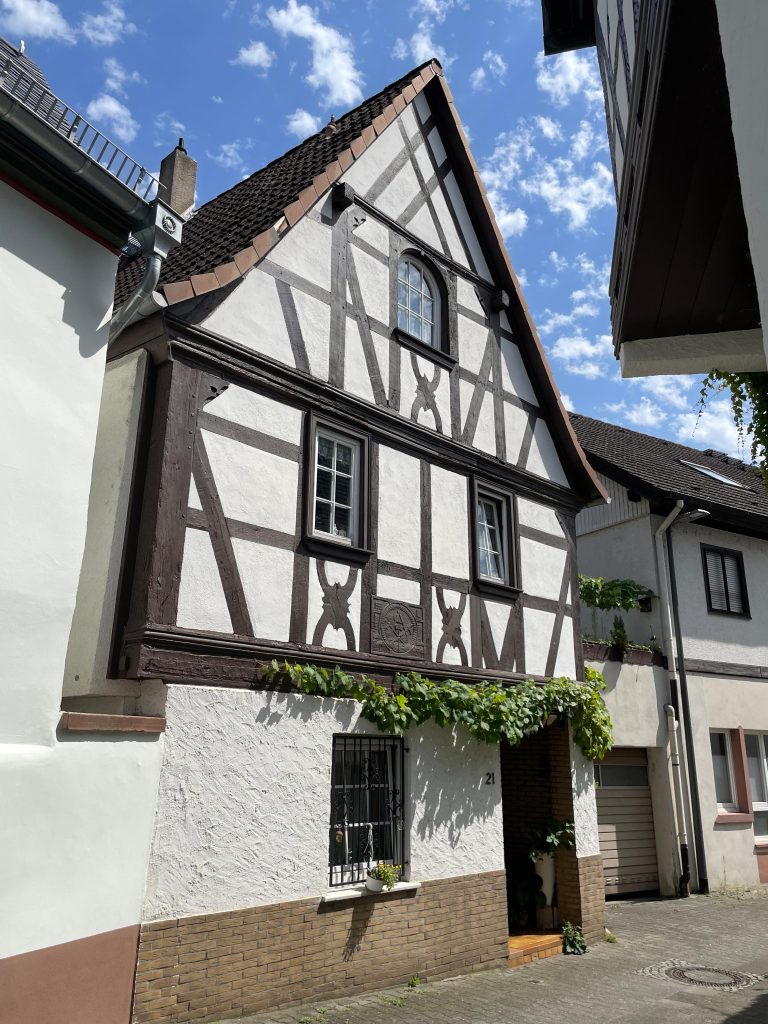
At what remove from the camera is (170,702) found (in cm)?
682

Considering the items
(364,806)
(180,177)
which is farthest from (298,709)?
(180,177)

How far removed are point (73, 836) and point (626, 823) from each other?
10.2 m

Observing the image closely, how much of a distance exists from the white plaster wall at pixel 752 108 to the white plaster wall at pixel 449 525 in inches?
296

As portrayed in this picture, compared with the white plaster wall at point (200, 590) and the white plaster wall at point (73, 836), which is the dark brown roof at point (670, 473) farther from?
the white plaster wall at point (73, 836)

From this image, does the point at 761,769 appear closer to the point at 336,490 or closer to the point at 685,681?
the point at 685,681

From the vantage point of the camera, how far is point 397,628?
29.9ft

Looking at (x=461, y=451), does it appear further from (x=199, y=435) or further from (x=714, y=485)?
(x=714, y=485)

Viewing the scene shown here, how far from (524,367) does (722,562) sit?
6.54 meters

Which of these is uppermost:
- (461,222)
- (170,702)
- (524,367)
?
(461,222)

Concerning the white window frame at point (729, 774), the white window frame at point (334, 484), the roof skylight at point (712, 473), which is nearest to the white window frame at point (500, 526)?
the white window frame at point (334, 484)

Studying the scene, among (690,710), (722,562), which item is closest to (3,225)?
(690,710)

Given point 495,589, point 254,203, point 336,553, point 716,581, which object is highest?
point 254,203

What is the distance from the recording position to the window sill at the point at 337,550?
27.4 feet

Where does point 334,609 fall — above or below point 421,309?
below
